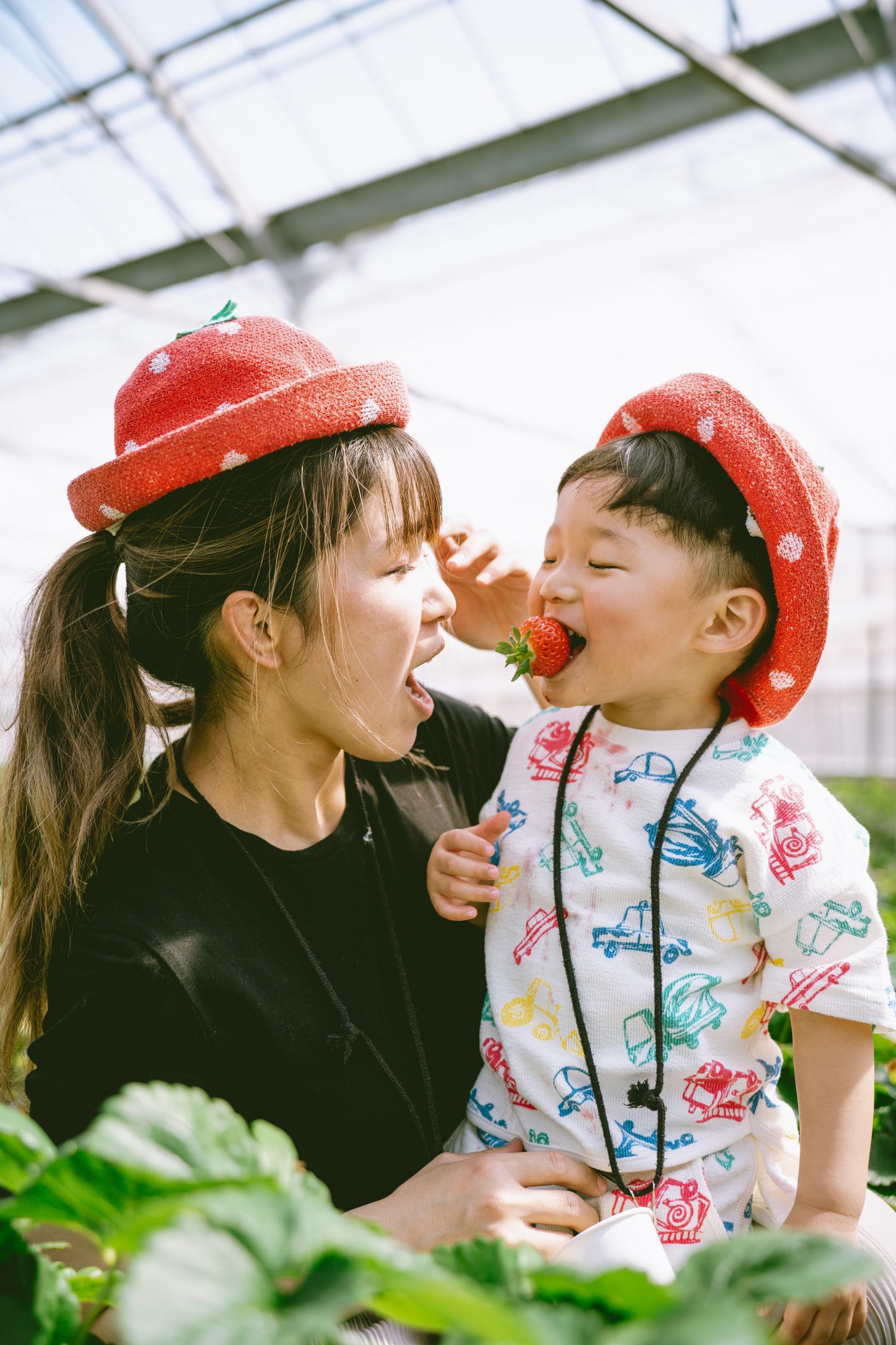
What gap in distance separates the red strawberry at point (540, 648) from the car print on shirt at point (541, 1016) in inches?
17.9

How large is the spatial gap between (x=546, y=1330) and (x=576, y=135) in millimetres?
9051

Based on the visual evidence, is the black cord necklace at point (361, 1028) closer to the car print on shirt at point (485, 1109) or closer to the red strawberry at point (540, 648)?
the car print on shirt at point (485, 1109)

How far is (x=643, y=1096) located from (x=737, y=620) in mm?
692

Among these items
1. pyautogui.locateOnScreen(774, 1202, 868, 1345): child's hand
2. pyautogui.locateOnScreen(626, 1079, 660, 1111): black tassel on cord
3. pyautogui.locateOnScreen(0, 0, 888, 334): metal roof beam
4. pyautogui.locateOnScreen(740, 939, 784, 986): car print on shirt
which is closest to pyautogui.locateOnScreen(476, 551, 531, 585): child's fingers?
pyautogui.locateOnScreen(740, 939, 784, 986): car print on shirt

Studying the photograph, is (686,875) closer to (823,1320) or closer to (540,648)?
(540,648)

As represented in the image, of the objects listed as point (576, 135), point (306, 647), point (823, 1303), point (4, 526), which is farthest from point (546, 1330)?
point (4, 526)

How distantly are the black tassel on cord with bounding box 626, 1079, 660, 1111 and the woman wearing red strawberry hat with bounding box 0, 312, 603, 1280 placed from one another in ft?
0.38

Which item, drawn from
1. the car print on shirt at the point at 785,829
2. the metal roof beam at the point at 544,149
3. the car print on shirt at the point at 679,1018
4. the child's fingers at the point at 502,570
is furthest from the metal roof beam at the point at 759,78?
the car print on shirt at the point at 679,1018

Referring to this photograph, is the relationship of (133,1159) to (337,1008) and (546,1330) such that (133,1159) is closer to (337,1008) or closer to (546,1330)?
(546,1330)

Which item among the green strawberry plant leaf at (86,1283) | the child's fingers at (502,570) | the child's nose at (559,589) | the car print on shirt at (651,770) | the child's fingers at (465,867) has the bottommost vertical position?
the car print on shirt at (651,770)

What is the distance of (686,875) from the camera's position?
56.1 inches

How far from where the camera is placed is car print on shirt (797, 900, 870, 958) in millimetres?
1333

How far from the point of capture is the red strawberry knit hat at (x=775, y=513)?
148 cm

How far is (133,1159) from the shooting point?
1.53 feet
